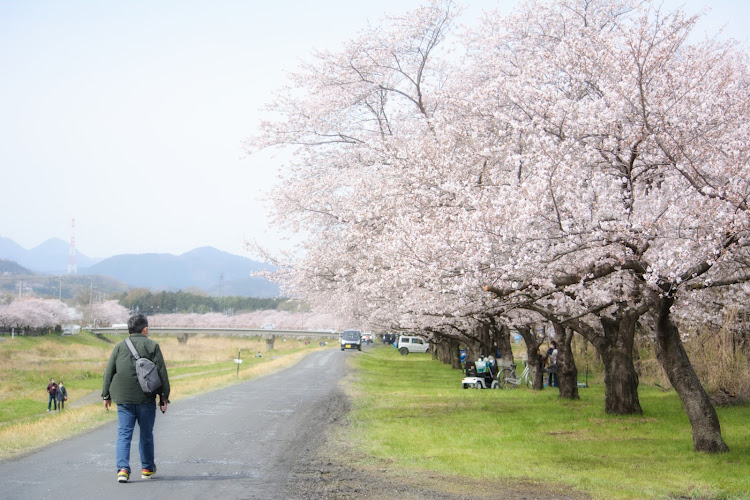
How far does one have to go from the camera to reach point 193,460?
9.85 metres

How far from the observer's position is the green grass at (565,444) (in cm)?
957

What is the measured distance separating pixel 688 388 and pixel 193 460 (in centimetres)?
802

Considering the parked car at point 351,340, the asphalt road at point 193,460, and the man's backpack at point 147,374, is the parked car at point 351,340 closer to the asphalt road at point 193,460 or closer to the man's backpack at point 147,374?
the asphalt road at point 193,460

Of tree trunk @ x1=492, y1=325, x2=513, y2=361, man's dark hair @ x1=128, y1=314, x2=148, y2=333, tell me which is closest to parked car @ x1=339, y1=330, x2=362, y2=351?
tree trunk @ x1=492, y1=325, x2=513, y2=361

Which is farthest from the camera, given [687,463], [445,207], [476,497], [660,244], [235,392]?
[235,392]

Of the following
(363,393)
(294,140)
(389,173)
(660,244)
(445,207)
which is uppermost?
(294,140)

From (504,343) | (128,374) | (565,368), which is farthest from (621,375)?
(504,343)

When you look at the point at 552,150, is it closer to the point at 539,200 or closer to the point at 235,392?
the point at 539,200

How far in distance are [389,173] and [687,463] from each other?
9.88 metres

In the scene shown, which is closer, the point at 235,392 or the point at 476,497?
the point at 476,497

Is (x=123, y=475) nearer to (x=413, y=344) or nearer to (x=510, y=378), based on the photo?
(x=510, y=378)

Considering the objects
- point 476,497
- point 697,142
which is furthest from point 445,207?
point 476,497

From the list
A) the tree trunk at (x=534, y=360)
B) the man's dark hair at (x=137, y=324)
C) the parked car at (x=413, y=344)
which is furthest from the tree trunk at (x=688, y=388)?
the parked car at (x=413, y=344)

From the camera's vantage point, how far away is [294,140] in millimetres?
21875
